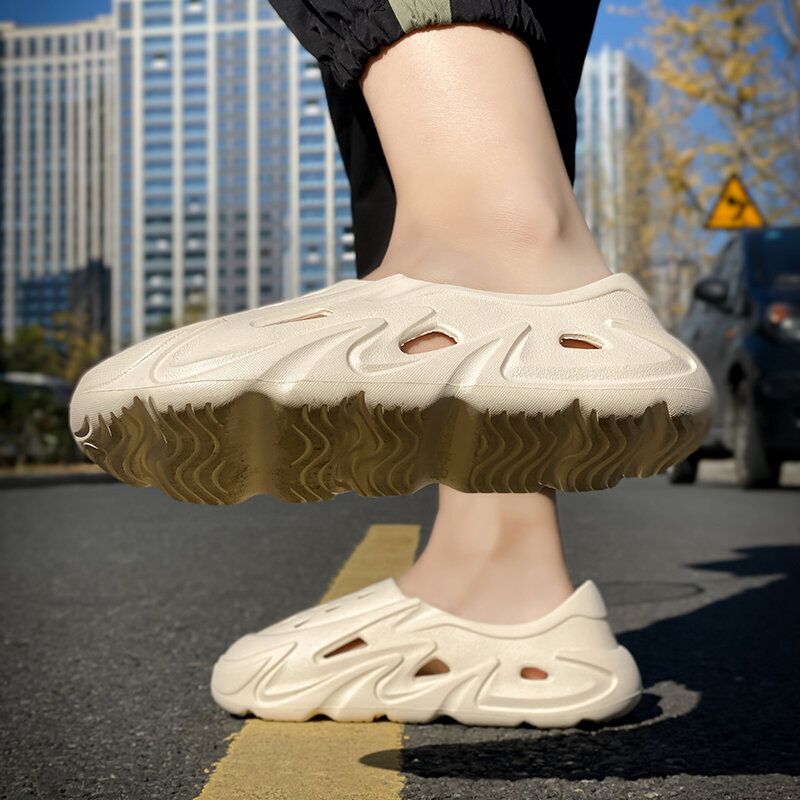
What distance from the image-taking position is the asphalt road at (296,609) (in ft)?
4.27

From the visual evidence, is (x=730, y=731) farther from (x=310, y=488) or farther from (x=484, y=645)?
(x=310, y=488)

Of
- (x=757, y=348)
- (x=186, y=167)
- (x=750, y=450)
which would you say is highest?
(x=757, y=348)

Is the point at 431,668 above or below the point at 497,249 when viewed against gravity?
below

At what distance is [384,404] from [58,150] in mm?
144844

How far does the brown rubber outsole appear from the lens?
1091 millimetres

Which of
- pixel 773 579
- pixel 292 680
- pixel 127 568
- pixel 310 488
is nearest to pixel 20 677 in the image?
pixel 292 680

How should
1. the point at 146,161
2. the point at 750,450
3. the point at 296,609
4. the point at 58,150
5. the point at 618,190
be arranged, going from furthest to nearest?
the point at 58,150 → the point at 146,161 → the point at 618,190 → the point at 750,450 → the point at 296,609

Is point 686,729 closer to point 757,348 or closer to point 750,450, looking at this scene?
point 757,348

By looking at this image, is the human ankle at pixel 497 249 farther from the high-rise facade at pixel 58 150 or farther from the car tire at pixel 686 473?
the high-rise facade at pixel 58 150

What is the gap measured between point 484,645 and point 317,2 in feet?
Answer: 2.68

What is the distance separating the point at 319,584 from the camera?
2867 millimetres

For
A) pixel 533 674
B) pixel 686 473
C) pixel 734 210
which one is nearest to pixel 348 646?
pixel 533 674

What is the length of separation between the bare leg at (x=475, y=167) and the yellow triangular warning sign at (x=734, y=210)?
31.3ft

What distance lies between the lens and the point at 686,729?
1.51 m
